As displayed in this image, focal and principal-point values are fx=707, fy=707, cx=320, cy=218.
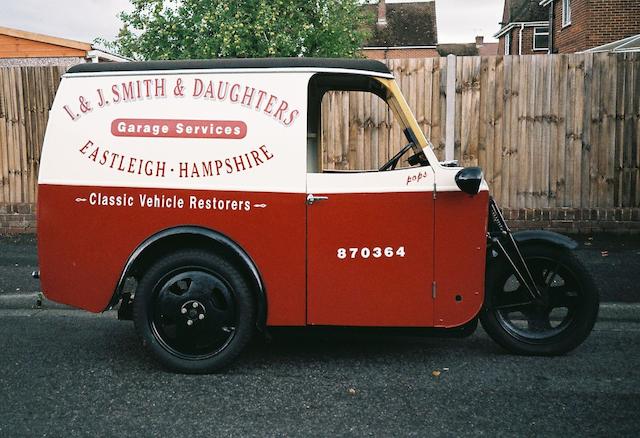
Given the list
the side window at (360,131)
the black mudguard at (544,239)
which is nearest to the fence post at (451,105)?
the side window at (360,131)

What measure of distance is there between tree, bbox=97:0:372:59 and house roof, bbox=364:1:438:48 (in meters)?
30.2

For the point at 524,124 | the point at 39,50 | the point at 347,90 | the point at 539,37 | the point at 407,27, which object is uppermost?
the point at 407,27

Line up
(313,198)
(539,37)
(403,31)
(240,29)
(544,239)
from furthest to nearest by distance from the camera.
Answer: (403,31) → (539,37) → (240,29) → (544,239) → (313,198)

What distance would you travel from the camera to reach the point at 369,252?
4.48 meters

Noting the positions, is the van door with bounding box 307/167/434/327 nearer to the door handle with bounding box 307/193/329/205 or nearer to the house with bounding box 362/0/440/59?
the door handle with bounding box 307/193/329/205

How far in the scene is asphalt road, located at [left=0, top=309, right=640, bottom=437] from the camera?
3.73m

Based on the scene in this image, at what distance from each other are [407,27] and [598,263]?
170ft

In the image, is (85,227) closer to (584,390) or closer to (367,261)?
(367,261)

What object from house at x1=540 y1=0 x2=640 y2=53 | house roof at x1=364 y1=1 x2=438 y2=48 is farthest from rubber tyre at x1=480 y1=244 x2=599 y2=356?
house roof at x1=364 y1=1 x2=438 y2=48

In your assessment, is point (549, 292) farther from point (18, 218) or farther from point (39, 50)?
point (39, 50)

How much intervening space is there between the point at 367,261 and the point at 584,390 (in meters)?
1.52

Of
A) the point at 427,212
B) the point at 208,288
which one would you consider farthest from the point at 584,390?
the point at 208,288

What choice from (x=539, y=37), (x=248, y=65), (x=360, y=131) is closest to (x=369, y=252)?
(x=248, y=65)

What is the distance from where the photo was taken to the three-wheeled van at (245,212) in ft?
14.7
